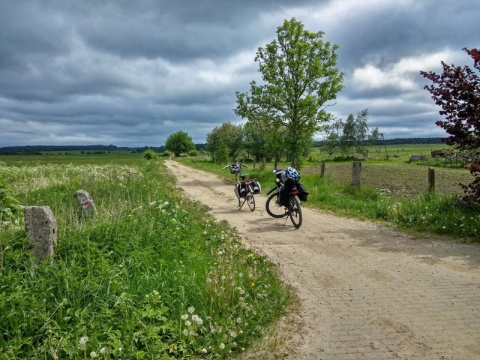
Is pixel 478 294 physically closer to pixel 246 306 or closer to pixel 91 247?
pixel 246 306

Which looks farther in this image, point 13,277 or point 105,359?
point 13,277

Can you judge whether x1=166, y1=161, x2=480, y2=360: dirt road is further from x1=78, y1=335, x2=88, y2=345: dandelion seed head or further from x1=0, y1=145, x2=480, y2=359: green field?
x1=78, y1=335, x2=88, y2=345: dandelion seed head

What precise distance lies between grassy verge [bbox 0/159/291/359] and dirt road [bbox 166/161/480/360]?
1.99ft

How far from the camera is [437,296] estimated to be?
523cm

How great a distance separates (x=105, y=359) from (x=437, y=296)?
4.66 m

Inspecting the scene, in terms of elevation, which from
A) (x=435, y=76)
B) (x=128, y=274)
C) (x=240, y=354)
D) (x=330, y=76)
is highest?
(x=330, y=76)

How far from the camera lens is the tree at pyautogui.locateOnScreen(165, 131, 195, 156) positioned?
120 meters

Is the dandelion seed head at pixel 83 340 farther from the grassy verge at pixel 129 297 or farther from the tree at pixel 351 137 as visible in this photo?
the tree at pixel 351 137

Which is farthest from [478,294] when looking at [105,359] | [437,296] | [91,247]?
[91,247]

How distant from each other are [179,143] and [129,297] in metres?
118

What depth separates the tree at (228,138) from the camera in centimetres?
6397

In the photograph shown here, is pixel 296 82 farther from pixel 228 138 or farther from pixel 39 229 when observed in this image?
pixel 228 138

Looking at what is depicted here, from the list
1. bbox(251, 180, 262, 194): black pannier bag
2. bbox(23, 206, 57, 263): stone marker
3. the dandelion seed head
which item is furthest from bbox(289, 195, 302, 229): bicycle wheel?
the dandelion seed head

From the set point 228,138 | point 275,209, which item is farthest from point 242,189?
point 228,138
